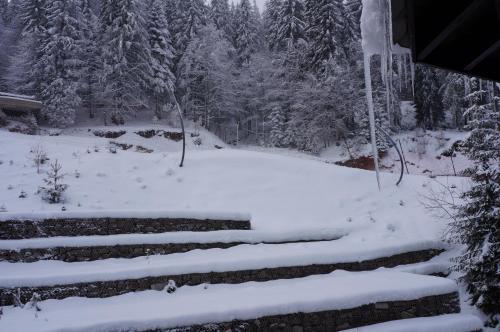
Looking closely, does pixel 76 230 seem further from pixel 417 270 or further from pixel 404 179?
pixel 404 179

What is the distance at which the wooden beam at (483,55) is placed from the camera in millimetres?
3740

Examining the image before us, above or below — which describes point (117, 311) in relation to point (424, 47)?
below

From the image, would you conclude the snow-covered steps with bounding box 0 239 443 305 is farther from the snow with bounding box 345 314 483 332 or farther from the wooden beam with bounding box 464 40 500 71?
the wooden beam with bounding box 464 40 500 71

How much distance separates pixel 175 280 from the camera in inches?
208

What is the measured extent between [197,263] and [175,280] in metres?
0.39

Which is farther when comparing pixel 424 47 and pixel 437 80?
pixel 437 80

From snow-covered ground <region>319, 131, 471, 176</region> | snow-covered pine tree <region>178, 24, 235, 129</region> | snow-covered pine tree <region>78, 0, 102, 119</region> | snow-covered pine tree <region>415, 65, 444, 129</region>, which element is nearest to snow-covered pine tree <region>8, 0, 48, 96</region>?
snow-covered pine tree <region>78, 0, 102, 119</region>

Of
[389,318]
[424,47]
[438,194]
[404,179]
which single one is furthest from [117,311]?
[404,179]

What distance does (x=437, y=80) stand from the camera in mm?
32406

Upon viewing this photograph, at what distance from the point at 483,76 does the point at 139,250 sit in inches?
220

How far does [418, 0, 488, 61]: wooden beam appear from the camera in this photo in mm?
3201

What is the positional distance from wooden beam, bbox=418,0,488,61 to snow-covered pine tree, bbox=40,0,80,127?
93.7ft

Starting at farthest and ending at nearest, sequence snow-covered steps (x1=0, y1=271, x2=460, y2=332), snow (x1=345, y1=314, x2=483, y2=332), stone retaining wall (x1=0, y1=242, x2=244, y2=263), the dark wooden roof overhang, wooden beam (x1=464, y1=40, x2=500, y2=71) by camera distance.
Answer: stone retaining wall (x1=0, y1=242, x2=244, y2=263)
snow (x1=345, y1=314, x2=483, y2=332)
snow-covered steps (x1=0, y1=271, x2=460, y2=332)
wooden beam (x1=464, y1=40, x2=500, y2=71)
the dark wooden roof overhang

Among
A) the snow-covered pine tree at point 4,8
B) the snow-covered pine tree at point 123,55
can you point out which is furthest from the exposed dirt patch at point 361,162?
the snow-covered pine tree at point 4,8
